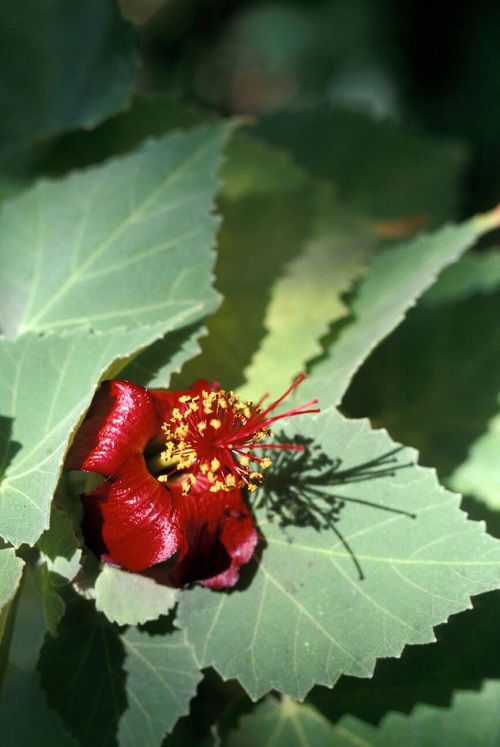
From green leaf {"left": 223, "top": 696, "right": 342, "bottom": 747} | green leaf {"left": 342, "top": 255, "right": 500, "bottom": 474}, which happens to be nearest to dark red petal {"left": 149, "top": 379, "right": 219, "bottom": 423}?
green leaf {"left": 342, "top": 255, "right": 500, "bottom": 474}

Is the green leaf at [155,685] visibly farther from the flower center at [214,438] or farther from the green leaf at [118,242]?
the green leaf at [118,242]

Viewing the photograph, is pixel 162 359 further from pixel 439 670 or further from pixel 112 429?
pixel 439 670

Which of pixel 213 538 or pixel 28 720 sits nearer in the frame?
pixel 213 538

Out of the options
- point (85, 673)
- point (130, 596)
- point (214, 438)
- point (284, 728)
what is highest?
point (214, 438)

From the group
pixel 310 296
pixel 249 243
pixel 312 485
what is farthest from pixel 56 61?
pixel 312 485

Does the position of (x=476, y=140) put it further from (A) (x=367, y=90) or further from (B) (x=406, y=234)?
(B) (x=406, y=234)

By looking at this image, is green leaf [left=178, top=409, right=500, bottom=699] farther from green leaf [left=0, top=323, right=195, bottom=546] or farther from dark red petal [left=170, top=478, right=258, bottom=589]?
green leaf [left=0, top=323, right=195, bottom=546]
